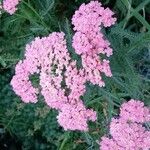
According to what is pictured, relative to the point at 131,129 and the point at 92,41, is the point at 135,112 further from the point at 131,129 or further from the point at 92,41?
the point at 92,41

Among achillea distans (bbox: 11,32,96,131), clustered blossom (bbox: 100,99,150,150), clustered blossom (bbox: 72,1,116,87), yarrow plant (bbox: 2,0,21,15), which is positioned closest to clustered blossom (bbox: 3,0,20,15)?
yarrow plant (bbox: 2,0,21,15)

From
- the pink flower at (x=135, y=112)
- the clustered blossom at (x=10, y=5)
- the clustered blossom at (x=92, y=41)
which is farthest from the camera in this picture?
the clustered blossom at (x=10, y=5)

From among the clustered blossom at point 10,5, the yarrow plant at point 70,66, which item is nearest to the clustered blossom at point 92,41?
the yarrow plant at point 70,66

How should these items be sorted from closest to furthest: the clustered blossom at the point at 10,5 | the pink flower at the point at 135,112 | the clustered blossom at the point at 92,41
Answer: the clustered blossom at the point at 92,41, the pink flower at the point at 135,112, the clustered blossom at the point at 10,5

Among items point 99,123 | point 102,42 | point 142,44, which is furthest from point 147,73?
point 102,42

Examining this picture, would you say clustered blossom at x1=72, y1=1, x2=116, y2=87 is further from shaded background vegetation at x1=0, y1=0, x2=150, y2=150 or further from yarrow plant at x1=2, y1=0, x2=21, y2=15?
yarrow plant at x1=2, y1=0, x2=21, y2=15

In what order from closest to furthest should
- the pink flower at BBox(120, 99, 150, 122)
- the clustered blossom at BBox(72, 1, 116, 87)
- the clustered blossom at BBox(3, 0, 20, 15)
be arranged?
the clustered blossom at BBox(72, 1, 116, 87)
the pink flower at BBox(120, 99, 150, 122)
the clustered blossom at BBox(3, 0, 20, 15)

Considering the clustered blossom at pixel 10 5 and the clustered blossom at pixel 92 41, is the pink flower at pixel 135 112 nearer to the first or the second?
the clustered blossom at pixel 92 41
